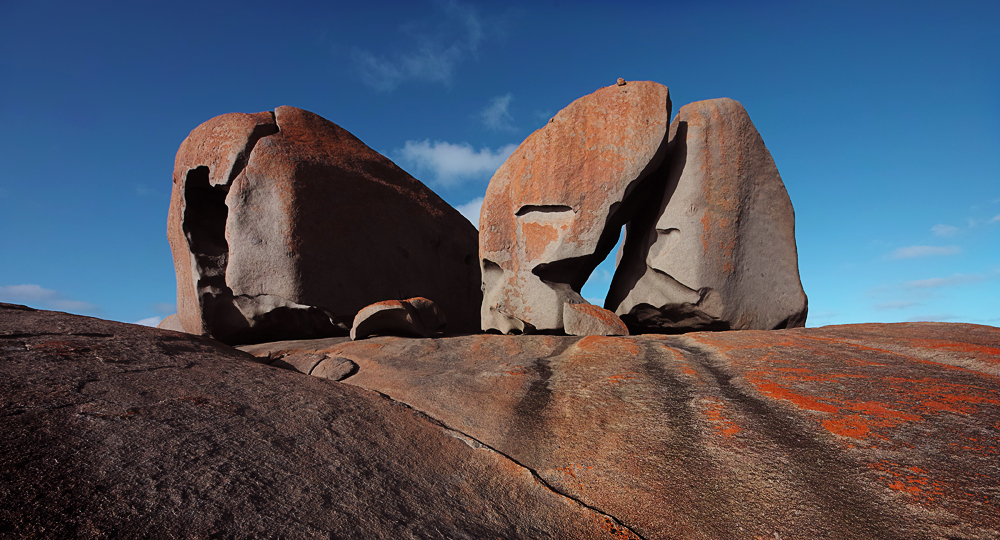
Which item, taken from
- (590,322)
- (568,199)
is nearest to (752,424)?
(590,322)

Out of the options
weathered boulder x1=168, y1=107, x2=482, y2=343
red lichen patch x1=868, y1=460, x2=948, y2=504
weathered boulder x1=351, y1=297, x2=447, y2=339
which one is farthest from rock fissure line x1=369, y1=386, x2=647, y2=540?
weathered boulder x1=168, y1=107, x2=482, y2=343

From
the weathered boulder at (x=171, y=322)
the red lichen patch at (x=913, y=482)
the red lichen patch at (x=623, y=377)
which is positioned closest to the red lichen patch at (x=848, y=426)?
the red lichen patch at (x=913, y=482)

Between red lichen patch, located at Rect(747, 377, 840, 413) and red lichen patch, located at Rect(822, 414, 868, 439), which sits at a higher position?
red lichen patch, located at Rect(747, 377, 840, 413)

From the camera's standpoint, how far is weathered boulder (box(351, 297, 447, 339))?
4984 mm

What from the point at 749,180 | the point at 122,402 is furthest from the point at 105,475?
the point at 749,180

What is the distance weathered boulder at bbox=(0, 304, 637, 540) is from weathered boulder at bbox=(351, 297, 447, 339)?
2.06 m

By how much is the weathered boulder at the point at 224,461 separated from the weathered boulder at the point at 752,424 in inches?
10.3

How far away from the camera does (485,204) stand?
651 cm

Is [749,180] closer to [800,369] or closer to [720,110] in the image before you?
[720,110]

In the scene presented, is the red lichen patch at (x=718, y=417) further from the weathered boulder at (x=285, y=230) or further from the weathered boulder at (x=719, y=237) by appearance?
the weathered boulder at (x=285, y=230)

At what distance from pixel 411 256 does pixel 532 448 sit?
5.11 m

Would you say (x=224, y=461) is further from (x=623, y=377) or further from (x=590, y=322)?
(x=590, y=322)

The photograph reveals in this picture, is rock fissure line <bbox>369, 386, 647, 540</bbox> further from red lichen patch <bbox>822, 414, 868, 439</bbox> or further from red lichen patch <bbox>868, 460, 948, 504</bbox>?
red lichen patch <bbox>822, 414, 868, 439</bbox>

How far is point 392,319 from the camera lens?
199 inches
